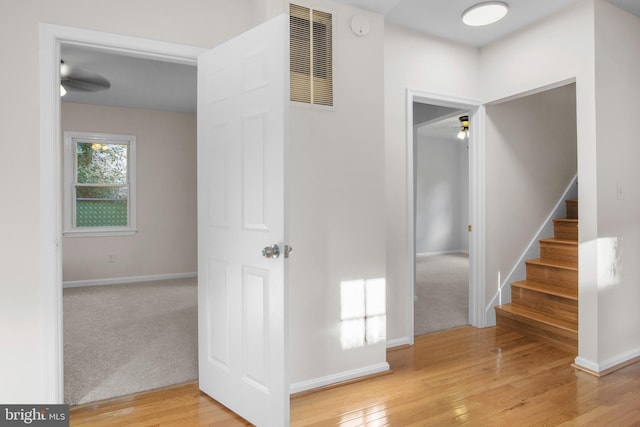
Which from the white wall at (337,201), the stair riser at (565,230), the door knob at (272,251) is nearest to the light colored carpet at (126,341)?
the white wall at (337,201)

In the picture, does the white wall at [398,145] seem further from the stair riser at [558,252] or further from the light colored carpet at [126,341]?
the light colored carpet at [126,341]

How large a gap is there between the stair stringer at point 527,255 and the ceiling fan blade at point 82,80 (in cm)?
485

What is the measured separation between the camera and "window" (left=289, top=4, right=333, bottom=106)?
253 centimetres

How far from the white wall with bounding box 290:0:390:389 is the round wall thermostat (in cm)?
4

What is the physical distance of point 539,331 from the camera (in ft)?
11.3

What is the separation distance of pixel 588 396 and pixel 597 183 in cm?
141

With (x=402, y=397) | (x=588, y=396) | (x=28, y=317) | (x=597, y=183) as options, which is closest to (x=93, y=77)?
(x=28, y=317)

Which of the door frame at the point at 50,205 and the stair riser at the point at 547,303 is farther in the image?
the stair riser at the point at 547,303

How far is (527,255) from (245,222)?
3.13 meters

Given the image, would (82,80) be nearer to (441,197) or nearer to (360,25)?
(360,25)

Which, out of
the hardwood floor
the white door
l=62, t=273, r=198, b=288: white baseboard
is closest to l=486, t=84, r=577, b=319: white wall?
the hardwood floor

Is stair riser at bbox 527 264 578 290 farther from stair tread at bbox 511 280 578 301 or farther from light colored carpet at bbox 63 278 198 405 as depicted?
light colored carpet at bbox 63 278 198 405

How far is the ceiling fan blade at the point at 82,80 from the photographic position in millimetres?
4297

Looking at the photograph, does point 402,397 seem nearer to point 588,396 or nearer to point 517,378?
point 517,378
